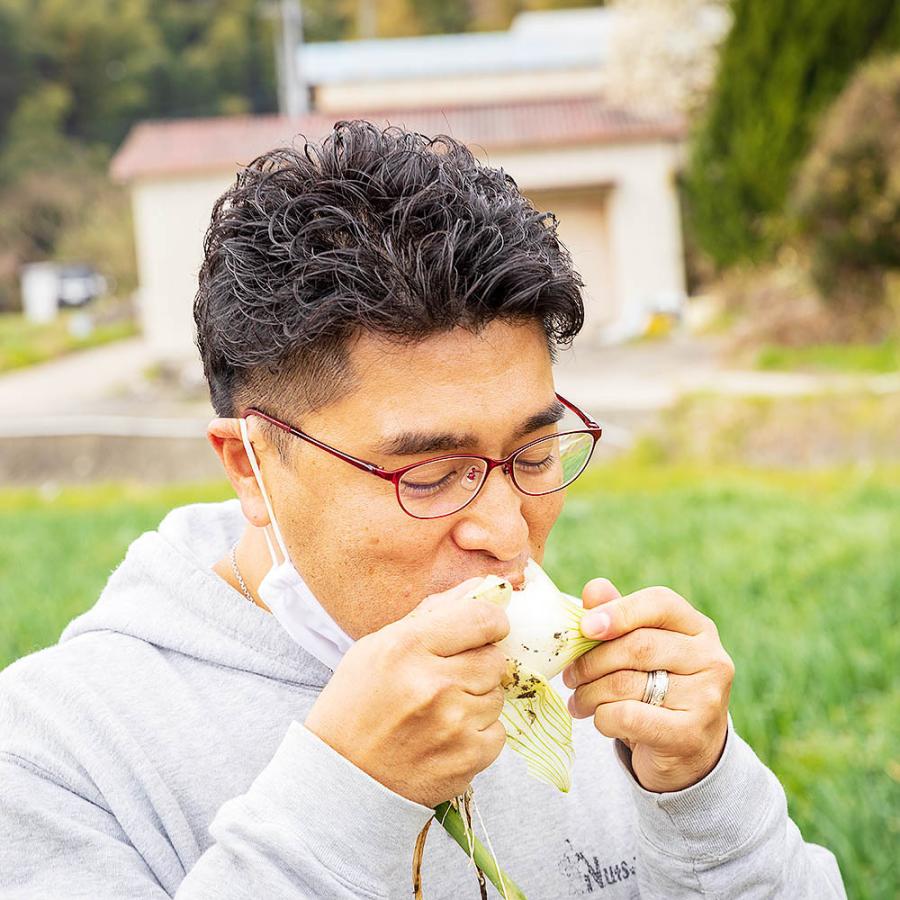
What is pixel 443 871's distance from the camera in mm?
1638

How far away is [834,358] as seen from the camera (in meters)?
12.3

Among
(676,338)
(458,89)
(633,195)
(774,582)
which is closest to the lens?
(774,582)

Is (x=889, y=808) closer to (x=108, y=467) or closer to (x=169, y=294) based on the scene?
(x=108, y=467)

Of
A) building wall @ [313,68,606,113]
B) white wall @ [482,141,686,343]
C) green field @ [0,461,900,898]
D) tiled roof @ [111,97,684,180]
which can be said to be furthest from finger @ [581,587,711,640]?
building wall @ [313,68,606,113]

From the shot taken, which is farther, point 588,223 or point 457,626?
point 588,223

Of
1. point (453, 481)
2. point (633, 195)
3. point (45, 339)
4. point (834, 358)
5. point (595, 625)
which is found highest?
point (453, 481)

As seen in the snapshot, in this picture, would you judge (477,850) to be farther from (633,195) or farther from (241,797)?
(633,195)

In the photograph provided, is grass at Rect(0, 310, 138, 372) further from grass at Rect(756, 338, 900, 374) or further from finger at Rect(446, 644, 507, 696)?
finger at Rect(446, 644, 507, 696)

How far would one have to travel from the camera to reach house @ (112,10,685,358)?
65.8ft

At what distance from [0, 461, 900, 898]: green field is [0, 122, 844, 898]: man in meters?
1.58

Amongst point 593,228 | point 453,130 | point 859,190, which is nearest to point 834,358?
point 859,190

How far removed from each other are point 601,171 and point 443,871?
20.6 meters

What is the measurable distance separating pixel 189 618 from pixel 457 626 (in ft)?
1.60

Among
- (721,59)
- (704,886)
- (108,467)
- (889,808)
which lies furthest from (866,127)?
(704,886)
